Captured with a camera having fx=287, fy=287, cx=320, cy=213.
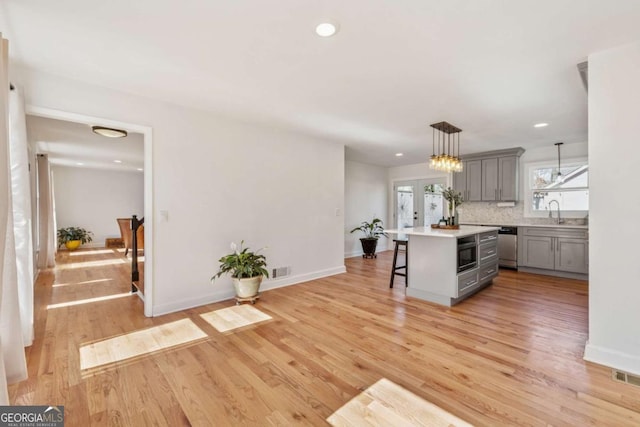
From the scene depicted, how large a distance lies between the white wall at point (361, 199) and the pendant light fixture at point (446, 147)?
2161mm

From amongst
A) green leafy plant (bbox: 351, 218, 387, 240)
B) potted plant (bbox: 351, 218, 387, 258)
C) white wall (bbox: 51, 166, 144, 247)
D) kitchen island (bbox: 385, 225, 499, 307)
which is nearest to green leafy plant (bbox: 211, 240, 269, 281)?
kitchen island (bbox: 385, 225, 499, 307)

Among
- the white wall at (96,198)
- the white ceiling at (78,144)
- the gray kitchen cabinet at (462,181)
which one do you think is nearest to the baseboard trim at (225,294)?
the white ceiling at (78,144)

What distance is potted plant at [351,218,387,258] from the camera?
23.3 feet

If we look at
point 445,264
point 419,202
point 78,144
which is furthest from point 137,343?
point 419,202

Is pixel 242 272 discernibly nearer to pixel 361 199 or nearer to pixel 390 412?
pixel 390 412

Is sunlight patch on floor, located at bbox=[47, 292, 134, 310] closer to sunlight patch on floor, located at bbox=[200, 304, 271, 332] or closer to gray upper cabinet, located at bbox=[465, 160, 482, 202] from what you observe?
sunlight patch on floor, located at bbox=[200, 304, 271, 332]

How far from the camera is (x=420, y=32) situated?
2000mm

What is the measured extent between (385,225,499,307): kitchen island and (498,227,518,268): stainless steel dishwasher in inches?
72.1

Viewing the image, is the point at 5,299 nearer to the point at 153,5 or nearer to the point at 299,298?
the point at 153,5

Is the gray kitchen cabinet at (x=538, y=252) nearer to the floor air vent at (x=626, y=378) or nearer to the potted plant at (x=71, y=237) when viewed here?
the floor air vent at (x=626, y=378)

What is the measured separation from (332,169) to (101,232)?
8104 mm

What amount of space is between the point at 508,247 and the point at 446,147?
7.52ft

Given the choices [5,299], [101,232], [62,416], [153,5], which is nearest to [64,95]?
[153,5]

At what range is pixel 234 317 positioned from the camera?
3234mm
